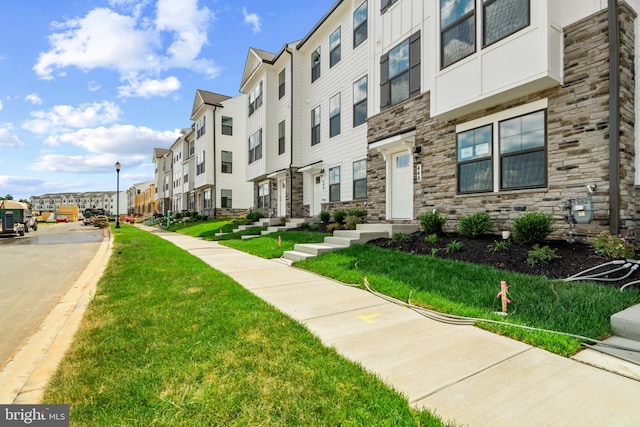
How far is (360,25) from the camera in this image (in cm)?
1257

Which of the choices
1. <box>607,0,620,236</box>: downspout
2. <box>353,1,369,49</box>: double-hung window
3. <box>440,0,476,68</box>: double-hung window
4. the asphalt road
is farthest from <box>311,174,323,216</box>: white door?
<box>607,0,620,236</box>: downspout

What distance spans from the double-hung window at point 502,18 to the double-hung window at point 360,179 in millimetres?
5749

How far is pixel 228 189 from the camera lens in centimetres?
2702

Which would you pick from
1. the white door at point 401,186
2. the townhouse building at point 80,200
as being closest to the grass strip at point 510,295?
the white door at point 401,186

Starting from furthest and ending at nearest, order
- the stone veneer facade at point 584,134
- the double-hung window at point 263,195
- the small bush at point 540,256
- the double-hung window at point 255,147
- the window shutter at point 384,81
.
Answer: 1. the double-hung window at point 263,195
2. the double-hung window at point 255,147
3. the window shutter at point 384,81
4. the stone veneer facade at point 584,134
5. the small bush at point 540,256

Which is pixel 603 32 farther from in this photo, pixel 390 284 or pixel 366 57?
pixel 366 57

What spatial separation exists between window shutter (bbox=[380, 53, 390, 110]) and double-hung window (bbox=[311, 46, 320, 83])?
17.0 ft

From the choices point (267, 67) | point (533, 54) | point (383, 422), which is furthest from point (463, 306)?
point (267, 67)

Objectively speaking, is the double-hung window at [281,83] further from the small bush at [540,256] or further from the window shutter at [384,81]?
the small bush at [540,256]

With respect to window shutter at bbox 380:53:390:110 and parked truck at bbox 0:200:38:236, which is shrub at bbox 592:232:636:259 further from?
parked truck at bbox 0:200:38:236

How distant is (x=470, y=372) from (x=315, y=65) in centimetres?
1550

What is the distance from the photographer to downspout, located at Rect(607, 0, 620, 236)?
5.51 meters

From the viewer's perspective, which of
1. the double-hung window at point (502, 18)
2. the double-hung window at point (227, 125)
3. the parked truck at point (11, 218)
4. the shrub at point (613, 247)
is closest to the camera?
the shrub at point (613, 247)

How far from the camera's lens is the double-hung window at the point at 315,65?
1546 cm
